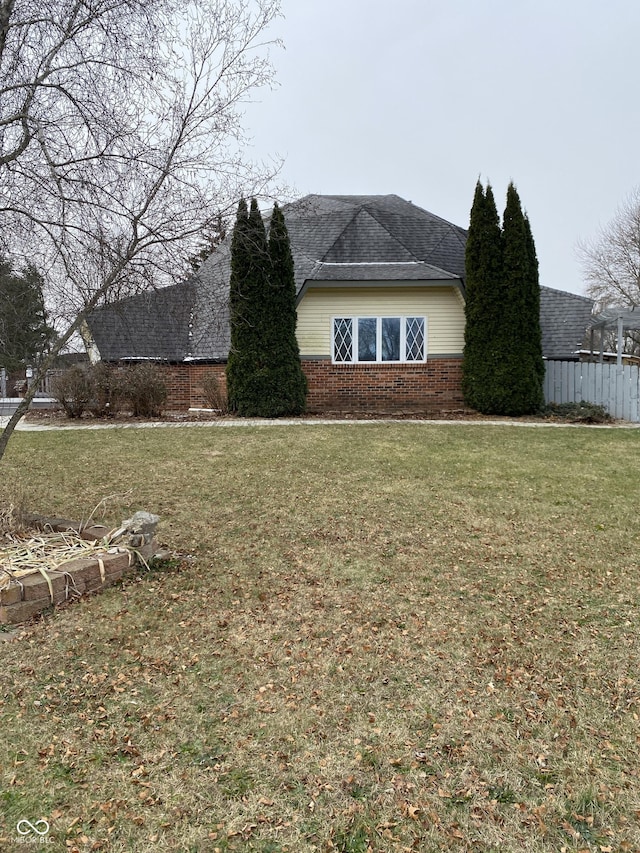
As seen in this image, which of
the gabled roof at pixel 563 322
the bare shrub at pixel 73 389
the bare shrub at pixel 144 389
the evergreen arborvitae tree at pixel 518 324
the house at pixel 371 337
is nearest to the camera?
the bare shrub at pixel 73 389

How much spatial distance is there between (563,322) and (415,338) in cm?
489

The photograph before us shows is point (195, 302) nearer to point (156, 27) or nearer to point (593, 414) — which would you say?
point (156, 27)

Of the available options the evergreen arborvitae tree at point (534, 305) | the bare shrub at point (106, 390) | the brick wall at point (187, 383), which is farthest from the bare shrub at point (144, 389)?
the evergreen arborvitae tree at point (534, 305)

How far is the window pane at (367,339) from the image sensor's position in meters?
16.0

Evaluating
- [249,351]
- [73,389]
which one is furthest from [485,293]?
[73,389]

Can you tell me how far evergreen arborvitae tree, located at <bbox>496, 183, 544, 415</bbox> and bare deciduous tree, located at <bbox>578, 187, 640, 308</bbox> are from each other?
20.2m

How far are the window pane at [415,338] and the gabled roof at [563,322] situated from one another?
147 inches

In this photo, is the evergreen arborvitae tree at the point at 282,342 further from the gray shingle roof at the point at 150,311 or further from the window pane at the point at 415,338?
the gray shingle roof at the point at 150,311

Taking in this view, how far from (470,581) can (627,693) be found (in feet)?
4.78

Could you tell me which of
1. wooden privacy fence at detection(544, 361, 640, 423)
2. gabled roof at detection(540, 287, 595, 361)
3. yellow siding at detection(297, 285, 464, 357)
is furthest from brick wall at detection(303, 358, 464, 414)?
gabled roof at detection(540, 287, 595, 361)

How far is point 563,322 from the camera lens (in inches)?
680

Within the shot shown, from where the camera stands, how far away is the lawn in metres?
1.95

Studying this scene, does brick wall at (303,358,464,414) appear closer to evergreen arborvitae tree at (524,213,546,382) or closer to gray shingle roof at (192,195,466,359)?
evergreen arborvitae tree at (524,213,546,382)

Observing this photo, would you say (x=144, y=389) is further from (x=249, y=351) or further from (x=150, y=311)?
(x=150, y=311)
